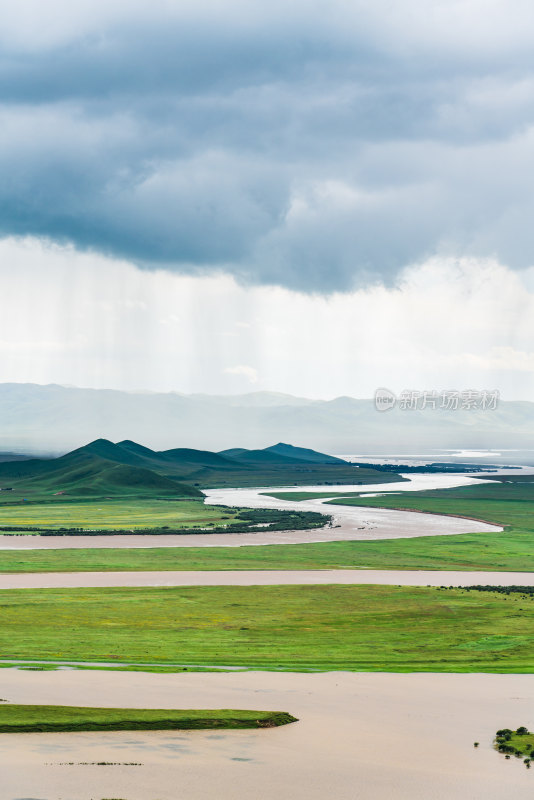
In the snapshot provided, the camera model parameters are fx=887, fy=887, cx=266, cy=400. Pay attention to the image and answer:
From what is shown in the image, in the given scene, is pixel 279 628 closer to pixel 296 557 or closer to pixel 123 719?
pixel 123 719

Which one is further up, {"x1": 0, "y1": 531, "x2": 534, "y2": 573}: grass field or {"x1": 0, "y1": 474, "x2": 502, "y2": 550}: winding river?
{"x1": 0, "y1": 474, "x2": 502, "y2": 550}: winding river

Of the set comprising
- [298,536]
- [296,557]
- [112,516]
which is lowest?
[296,557]

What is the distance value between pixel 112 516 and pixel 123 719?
137115 mm

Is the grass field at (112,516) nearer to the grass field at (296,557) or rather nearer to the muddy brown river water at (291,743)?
the grass field at (296,557)

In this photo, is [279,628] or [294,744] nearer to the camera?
[294,744]

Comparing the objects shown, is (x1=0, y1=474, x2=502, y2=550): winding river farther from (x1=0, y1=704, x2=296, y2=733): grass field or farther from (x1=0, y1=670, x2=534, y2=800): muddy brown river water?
(x1=0, y1=704, x2=296, y2=733): grass field

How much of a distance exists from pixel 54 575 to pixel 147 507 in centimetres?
10396

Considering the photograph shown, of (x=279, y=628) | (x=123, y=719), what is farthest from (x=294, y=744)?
(x=279, y=628)

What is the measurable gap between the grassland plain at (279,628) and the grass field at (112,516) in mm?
74656

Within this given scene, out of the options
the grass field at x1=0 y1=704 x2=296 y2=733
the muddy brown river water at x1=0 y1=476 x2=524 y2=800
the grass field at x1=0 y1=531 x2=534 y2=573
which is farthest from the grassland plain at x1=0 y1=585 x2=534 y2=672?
the grass field at x1=0 y1=531 x2=534 y2=573

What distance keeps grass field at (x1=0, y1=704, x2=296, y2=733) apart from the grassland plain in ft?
34.1

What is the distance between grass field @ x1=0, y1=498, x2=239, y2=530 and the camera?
518 feet

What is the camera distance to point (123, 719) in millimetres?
41250

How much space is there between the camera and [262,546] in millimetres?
125438
